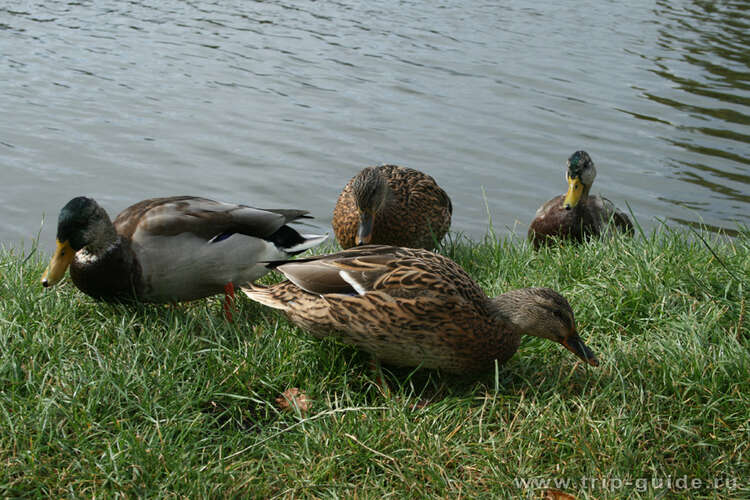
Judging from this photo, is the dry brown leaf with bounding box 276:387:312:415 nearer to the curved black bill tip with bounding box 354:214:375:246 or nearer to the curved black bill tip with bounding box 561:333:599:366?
the curved black bill tip with bounding box 561:333:599:366

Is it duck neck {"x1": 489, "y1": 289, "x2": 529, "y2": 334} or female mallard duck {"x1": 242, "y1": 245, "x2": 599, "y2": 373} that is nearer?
female mallard duck {"x1": 242, "y1": 245, "x2": 599, "y2": 373}

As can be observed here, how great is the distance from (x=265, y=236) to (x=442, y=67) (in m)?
7.84

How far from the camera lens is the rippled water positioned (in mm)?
7781

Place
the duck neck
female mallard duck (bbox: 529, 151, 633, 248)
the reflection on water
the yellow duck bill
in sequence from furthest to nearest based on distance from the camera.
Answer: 1. the reflection on water
2. female mallard duck (bbox: 529, 151, 633, 248)
3. the yellow duck bill
4. the duck neck

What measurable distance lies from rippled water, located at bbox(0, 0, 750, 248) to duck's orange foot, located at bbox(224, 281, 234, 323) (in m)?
2.77

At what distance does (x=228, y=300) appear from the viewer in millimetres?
4141

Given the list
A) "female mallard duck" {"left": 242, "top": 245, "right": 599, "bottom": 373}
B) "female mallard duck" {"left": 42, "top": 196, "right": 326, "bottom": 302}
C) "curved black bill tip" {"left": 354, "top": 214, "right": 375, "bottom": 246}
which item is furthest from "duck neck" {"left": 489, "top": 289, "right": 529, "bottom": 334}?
"curved black bill tip" {"left": 354, "top": 214, "right": 375, "bottom": 246}

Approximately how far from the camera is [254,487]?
2.78 m

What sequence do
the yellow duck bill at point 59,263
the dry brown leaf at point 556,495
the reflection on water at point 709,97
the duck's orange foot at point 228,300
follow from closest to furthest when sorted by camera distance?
the dry brown leaf at point 556,495, the yellow duck bill at point 59,263, the duck's orange foot at point 228,300, the reflection on water at point 709,97

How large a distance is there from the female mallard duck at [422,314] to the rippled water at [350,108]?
3.66 m

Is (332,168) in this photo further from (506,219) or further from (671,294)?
(671,294)

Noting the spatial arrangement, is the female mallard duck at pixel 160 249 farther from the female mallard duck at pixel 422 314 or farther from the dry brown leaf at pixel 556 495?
the dry brown leaf at pixel 556 495

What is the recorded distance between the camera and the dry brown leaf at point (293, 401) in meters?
3.22

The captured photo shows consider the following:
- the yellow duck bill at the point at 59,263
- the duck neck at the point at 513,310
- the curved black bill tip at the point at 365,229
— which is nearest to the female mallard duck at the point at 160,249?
the yellow duck bill at the point at 59,263
